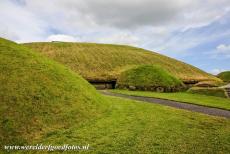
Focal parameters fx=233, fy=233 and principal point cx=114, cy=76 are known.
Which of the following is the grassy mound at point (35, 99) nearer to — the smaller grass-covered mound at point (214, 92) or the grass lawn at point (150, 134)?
the grass lawn at point (150, 134)

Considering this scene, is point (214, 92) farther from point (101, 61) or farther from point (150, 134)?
point (101, 61)

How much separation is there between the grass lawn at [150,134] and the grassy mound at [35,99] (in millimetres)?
838

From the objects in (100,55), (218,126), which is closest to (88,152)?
(218,126)

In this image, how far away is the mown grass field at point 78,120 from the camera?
398 inches

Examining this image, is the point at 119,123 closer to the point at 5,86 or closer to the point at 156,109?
the point at 156,109

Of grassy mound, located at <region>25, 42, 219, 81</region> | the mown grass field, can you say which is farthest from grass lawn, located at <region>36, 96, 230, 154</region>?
grassy mound, located at <region>25, 42, 219, 81</region>

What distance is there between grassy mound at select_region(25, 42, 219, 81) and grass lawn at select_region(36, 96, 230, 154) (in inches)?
1126

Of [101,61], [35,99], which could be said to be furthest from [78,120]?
[101,61]

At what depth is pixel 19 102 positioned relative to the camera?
501 inches

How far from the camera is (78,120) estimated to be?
13188mm

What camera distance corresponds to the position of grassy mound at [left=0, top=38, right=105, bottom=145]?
11328 mm

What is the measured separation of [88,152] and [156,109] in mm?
9275

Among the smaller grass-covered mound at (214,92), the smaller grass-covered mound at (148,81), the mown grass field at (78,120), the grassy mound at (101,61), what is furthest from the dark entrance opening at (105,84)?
the mown grass field at (78,120)

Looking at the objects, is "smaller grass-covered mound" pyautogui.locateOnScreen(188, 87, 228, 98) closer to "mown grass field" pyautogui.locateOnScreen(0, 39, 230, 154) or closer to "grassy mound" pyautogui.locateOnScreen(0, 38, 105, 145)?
"mown grass field" pyautogui.locateOnScreen(0, 39, 230, 154)
